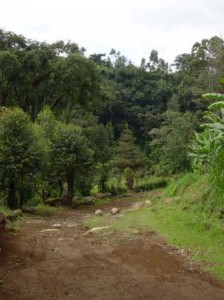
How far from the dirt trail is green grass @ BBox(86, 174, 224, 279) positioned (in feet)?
2.07

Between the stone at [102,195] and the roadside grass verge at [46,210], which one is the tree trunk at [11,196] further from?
the stone at [102,195]

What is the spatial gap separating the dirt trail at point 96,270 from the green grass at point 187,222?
63 cm

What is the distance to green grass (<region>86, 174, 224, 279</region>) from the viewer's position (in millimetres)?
11557

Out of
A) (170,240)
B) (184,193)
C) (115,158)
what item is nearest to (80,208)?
(184,193)

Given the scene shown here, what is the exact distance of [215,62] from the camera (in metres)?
33.2

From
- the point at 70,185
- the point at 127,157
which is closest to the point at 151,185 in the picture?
the point at 127,157

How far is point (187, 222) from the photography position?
14.4m

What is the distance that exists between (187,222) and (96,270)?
5361 mm

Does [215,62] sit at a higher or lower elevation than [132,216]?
higher

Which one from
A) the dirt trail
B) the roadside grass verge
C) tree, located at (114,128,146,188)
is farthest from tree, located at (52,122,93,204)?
tree, located at (114,128,146,188)

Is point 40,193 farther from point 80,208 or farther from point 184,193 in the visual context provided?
point 184,193

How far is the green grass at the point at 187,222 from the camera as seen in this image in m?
11.6

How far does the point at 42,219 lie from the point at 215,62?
21203 millimetres

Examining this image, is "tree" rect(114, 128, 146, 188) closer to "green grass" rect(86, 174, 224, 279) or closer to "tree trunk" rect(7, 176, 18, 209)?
"tree trunk" rect(7, 176, 18, 209)
